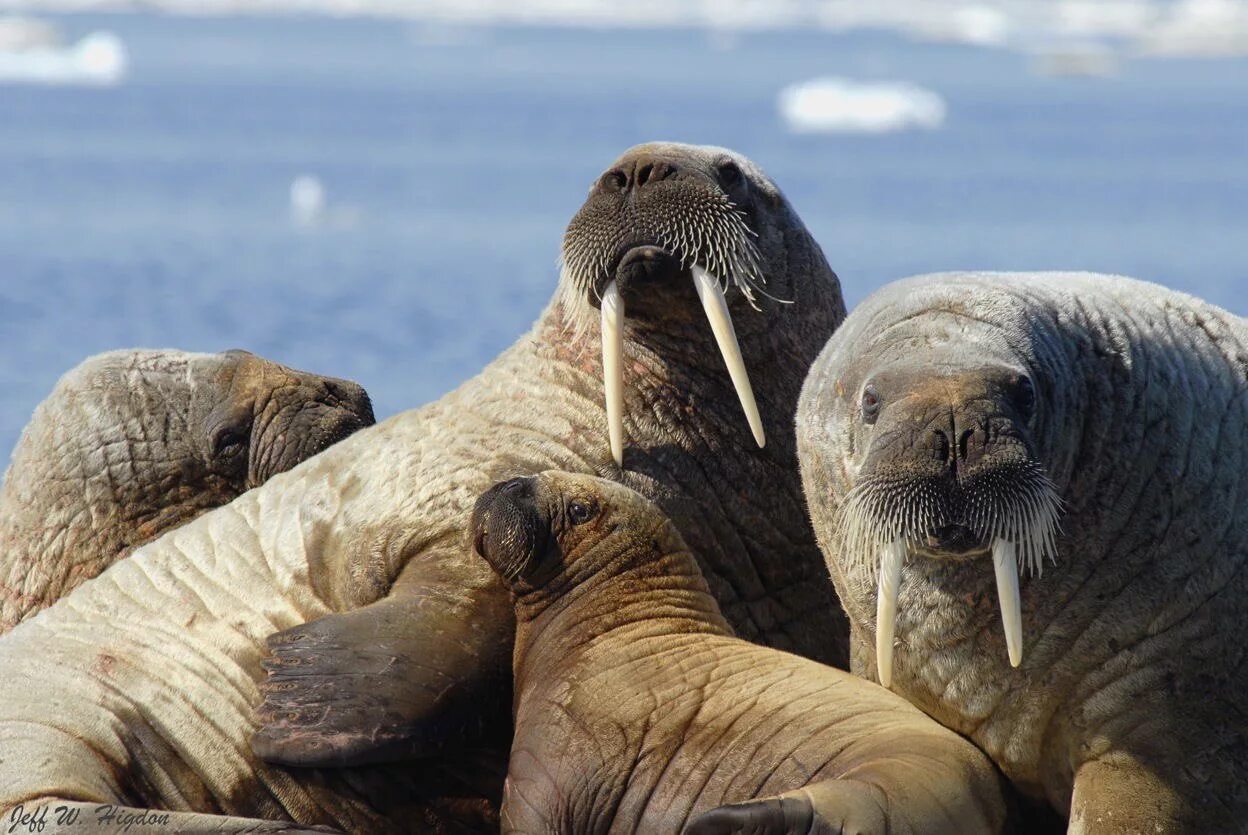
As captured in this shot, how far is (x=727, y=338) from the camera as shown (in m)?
5.56

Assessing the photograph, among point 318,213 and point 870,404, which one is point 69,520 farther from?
point 318,213

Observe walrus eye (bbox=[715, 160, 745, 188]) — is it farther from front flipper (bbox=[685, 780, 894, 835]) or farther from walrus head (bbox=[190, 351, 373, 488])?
front flipper (bbox=[685, 780, 894, 835])

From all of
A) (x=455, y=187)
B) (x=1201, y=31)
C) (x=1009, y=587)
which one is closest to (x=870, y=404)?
(x=1009, y=587)

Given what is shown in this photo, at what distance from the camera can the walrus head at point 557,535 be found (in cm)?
536

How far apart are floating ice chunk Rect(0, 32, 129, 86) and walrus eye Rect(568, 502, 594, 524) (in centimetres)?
5695

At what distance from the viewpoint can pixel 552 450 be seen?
593cm

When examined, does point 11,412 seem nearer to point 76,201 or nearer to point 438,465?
point 438,465

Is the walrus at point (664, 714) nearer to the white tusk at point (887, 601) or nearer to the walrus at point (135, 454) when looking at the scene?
the white tusk at point (887, 601)

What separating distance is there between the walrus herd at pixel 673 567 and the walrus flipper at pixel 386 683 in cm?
1

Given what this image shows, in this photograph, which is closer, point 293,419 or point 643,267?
point 643,267

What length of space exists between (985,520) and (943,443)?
0.18 m

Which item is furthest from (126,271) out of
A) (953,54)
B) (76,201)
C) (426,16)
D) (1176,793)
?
(426,16)

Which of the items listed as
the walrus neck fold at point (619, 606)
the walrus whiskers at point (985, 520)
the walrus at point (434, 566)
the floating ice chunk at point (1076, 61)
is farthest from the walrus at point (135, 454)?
the floating ice chunk at point (1076, 61)

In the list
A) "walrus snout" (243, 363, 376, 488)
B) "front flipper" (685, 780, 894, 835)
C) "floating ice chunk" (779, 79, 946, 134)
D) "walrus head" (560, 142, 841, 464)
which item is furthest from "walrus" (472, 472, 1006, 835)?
"floating ice chunk" (779, 79, 946, 134)
